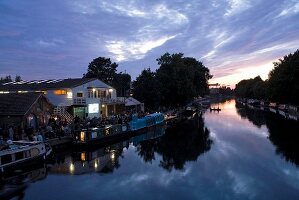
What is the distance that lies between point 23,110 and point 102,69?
267 ft

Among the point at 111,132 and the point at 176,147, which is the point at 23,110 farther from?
the point at 176,147

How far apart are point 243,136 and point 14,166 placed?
3910 centimetres

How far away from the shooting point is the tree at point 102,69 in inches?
4843

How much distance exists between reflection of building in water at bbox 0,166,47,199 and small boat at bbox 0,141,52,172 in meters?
0.91

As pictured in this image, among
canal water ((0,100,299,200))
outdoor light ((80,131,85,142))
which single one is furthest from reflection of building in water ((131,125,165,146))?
outdoor light ((80,131,85,142))

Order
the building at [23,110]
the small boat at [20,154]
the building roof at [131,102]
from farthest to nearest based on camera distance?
1. the building roof at [131,102]
2. the building at [23,110]
3. the small boat at [20,154]

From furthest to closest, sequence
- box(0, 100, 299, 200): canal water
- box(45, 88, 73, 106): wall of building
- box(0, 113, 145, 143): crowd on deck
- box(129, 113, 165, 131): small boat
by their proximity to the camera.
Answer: box(45, 88, 73, 106): wall of building
box(129, 113, 165, 131): small boat
box(0, 113, 145, 143): crowd on deck
box(0, 100, 299, 200): canal water

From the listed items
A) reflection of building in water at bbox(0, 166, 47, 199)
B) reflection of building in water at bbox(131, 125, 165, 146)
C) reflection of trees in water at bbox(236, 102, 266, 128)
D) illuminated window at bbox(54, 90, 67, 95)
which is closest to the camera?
reflection of building in water at bbox(0, 166, 47, 199)

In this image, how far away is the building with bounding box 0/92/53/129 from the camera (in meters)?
44.1

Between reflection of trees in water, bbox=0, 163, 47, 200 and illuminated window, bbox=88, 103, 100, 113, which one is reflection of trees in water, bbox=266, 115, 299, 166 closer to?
reflection of trees in water, bbox=0, 163, 47, 200

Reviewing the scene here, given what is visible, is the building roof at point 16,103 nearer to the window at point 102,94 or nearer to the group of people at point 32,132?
A: the group of people at point 32,132

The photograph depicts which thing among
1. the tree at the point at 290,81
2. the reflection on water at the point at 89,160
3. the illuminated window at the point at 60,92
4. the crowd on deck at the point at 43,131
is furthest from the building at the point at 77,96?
the tree at the point at 290,81

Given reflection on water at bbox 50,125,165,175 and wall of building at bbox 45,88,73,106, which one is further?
wall of building at bbox 45,88,73,106

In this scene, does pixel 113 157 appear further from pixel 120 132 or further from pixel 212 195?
pixel 212 195
